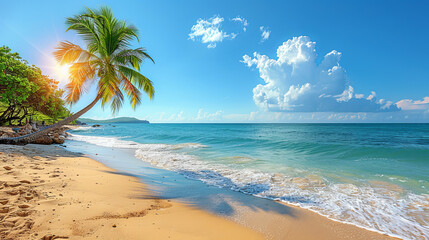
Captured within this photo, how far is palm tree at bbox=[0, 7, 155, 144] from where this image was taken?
10.0m

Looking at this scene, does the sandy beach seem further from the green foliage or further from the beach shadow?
the green foliage

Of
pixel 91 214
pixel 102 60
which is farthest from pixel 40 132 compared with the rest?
pixel 91 214

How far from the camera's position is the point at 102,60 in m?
11.1

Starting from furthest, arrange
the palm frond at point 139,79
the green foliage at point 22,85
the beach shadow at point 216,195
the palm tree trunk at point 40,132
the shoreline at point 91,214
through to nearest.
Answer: the green foliage at point 22,85 < the palm frond at point 139,79 < the palm tree trunk at point 40,132 < the beach shadow at point 216,195 < the shoreline at point 91,214

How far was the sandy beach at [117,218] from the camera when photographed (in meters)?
2.76

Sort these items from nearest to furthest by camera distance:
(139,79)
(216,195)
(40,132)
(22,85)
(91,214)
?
1. (91,214)
2. (216,195)
3. (40,132)
4. (139,79)
5. (22,85)

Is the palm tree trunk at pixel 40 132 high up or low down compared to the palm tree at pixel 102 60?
down

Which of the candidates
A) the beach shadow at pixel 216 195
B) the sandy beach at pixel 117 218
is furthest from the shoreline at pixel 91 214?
the beach shadow at pixel 216 195

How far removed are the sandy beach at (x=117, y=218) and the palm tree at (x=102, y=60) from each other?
6601mm

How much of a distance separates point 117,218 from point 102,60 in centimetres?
1088

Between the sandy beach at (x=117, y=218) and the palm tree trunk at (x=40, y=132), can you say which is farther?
the palm tree trunk at (x=40, y=132)

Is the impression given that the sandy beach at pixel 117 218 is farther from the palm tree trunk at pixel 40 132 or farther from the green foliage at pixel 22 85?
the green foliage at pixel 22 85

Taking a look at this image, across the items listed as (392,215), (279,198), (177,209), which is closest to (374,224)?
(392,215)

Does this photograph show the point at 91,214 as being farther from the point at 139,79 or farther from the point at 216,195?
the point at 139,79
